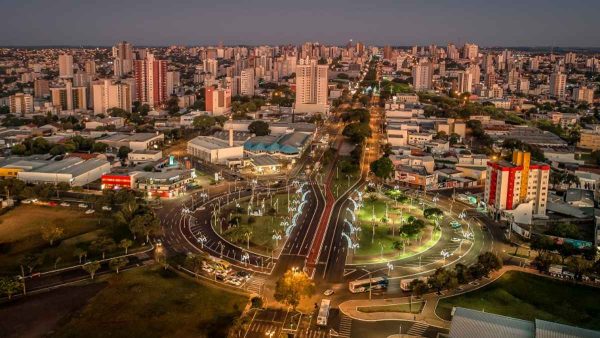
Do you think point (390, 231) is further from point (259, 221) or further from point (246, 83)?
point (246, 83)

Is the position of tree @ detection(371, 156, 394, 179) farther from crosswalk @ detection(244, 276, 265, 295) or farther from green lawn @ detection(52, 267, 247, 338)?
green lawn @ detection(52, 267, 247, 338)

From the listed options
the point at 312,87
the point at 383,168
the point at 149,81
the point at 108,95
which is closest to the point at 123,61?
the point at 149,81

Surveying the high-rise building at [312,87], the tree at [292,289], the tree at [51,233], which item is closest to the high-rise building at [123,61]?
the high-rise building at [312,87]

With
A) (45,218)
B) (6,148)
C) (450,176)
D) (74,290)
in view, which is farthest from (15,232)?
(450,176)

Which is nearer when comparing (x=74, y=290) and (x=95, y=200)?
(x=74, y=290)

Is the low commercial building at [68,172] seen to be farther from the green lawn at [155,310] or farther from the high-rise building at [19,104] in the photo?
the high-rise building at [19,104]

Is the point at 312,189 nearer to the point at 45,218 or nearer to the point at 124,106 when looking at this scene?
the point at 45,218
